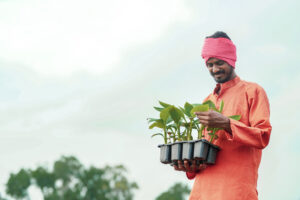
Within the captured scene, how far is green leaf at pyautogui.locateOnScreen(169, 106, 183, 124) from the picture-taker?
3660 millimetres

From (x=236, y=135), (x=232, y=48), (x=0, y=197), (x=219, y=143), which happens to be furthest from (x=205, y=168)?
(x=0, y=197)

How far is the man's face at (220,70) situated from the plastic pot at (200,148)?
2.07 ft

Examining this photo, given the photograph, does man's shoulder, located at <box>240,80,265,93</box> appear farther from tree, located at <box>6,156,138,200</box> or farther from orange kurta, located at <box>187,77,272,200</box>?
tree, located at <box>6,156,138,200</box>

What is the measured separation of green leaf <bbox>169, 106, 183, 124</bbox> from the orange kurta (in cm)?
32

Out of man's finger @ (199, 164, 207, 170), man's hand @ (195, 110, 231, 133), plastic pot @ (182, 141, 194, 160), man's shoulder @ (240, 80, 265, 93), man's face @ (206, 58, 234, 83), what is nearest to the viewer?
man's hand @ (195, 110, 231, 133)

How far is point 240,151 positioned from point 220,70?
0.66 meters

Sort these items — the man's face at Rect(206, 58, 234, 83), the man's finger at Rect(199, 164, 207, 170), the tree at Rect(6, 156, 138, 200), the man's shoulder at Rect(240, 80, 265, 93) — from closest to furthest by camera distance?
the man's finger at Rect(199, 164, 207, 170) → the man's shoulder at Rect(240, 80, 265, 93) → the man's face at Rect(206, 58, 234, 83) → the tree at Rect(6, 156, 138, 200)

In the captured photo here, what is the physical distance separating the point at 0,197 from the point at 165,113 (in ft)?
188

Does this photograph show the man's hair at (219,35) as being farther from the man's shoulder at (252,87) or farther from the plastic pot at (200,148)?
the plastic pot at (200,148)

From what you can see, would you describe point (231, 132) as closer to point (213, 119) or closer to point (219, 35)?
point (213, 119)

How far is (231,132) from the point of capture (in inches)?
138

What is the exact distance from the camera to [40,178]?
63438 millimetres

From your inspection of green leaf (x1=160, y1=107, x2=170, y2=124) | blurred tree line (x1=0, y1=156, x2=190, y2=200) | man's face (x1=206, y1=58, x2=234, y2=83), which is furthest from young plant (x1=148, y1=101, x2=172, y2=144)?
blurred tree line (x1=0, y1=156, x2=190, y2=200)

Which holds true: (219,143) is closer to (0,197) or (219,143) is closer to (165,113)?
(165,113)
